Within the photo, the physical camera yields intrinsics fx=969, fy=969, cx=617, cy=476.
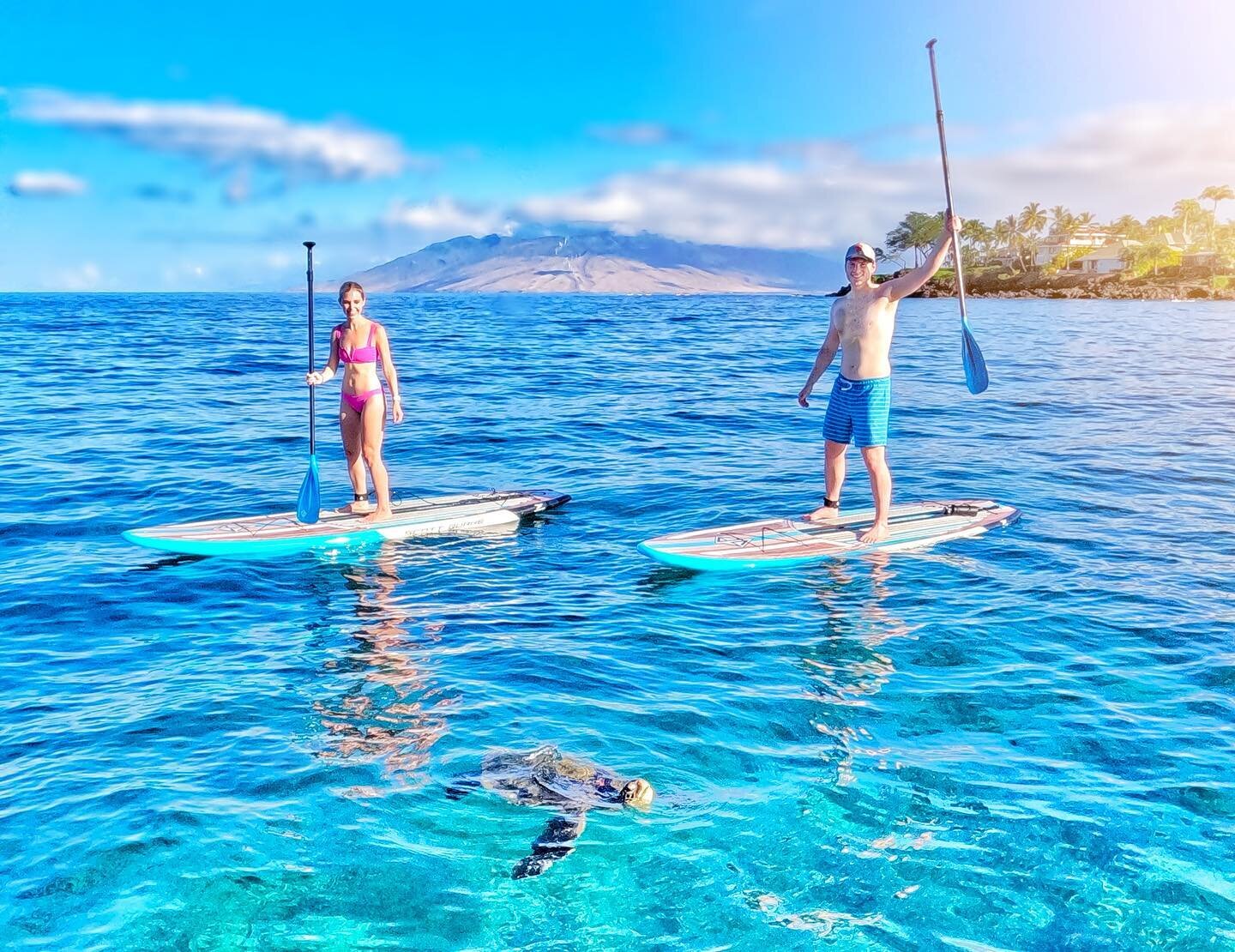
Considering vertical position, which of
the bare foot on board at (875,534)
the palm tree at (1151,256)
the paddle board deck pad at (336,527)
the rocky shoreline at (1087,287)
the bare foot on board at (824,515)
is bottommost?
the bare foot on board at (875,534)

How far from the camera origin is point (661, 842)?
560 centimetres

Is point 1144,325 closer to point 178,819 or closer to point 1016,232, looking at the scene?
point 178,819

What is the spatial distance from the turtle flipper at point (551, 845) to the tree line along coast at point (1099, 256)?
10528 cm

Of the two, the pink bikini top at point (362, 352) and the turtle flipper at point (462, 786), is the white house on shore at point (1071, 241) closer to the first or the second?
the pink bikini top at point (362, 352)

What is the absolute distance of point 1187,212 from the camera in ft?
529

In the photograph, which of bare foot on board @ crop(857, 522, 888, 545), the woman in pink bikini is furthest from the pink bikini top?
bare foot on board @ crop(857, 522, 888, 545)

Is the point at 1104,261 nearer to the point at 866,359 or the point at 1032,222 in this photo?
the point at 1032,222

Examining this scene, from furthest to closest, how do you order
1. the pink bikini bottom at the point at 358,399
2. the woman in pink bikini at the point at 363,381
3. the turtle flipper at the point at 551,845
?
1. the pink bikini bottom at the point at 358,399
2. the woman in pink bikini at the point at 363,381
3. the turtle flipper at the point at 551,845

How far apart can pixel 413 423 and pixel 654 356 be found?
17607mm

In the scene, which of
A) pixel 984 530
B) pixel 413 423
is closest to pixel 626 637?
pixel 984 530

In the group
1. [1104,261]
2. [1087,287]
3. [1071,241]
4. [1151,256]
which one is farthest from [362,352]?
[1071,241]

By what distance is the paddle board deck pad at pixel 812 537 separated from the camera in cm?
1057

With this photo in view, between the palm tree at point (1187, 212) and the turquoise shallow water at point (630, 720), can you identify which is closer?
the turquoise shallow water at point (630, 720)

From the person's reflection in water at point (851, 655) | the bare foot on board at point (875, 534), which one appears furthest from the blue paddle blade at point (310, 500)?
the bare foot on board at point (875, 534)
